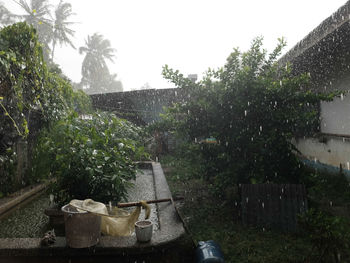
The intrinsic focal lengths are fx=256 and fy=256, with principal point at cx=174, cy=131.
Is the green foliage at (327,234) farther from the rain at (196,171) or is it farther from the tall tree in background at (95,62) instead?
the tall tree in background at (95,62)

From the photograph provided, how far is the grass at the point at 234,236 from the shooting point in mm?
3324

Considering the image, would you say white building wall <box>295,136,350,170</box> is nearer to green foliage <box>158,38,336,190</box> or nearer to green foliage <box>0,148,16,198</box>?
green foliage <box>158,38,336,190</box>

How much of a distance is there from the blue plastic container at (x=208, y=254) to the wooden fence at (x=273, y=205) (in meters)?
1.38

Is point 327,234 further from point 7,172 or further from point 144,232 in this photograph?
point 7,172

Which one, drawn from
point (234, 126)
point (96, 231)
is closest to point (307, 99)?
point (234, 126)

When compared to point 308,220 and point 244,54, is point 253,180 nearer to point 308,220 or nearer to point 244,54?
point 308,220

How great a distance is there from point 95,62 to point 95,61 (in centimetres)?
17

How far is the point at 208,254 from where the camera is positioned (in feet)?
9.42

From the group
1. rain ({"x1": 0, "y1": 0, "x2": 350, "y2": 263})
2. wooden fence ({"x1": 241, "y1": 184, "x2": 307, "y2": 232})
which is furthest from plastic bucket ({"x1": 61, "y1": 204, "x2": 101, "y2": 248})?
wooden fence ({"x1": 241, "y1": 184, "x2": 307, "y2": 232})

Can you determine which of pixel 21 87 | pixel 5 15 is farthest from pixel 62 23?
pixel 21 87

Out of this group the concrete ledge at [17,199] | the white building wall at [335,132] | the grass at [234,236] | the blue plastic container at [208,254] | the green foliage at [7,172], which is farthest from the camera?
the white building wall at [335,132]

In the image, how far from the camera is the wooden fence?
409 cm

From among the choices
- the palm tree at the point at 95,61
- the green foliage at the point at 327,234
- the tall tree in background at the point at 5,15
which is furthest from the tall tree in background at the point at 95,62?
the green foliage at the point at 327,234

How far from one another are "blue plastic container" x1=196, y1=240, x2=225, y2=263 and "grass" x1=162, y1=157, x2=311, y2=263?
409 mm
